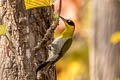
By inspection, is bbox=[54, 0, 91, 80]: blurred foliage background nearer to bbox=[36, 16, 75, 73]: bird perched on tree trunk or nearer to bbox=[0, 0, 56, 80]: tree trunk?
bbox=[36, 16, 75, 73]: bird perched on tree trunk

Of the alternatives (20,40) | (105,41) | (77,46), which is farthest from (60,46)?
(77,46)

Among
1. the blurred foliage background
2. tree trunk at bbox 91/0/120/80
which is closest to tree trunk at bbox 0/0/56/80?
tree trunk at bbox 91/0/120/80

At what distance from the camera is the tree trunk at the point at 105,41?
8156 millimetres

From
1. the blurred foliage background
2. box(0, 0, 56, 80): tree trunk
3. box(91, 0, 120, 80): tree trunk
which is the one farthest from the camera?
the blurred foliage background

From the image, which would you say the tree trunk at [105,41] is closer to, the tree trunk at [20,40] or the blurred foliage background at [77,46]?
the blurred foliage background at [77,46]

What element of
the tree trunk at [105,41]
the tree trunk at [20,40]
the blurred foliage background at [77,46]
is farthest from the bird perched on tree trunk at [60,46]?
the blurred foliage background at [77,46]

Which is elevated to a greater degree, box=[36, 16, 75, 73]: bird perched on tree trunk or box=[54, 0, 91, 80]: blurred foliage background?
box=[36, 16, 75, 73]: bird perched on tree trunk

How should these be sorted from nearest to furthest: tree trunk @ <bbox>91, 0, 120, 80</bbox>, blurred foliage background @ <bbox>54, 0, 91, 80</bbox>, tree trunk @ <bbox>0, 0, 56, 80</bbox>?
tree trunk @ <bbox>0, 0, 56, 80</bbox> → tree trunk @ <bbox>91, 0, 120, 80</bbox> → blurred foliage background @ <bbox>54, 0, 91, 80</bbox>

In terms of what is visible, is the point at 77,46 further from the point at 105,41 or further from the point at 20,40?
the point at 20,40

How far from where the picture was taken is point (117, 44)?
27.6 feet

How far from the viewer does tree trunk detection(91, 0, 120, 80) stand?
8.16m

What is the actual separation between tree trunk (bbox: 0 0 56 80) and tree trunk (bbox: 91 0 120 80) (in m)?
4.66

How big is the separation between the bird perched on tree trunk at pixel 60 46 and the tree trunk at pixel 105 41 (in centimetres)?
438

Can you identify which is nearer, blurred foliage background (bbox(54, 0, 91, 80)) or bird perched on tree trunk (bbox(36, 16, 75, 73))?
bird perched on tree trunk (bbox(36, 16, 75, 73))
